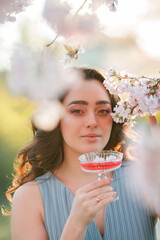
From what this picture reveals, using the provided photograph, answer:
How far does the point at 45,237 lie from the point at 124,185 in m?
0.60

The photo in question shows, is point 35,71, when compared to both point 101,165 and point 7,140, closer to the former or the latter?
point 101,165

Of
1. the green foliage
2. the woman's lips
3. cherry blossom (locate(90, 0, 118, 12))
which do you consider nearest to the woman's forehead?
the woman's lips

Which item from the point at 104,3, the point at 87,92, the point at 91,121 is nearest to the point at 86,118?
the point at 91,121

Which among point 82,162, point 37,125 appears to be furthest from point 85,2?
point 37,125

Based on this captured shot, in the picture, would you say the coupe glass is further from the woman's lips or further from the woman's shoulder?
the woman's shoulder

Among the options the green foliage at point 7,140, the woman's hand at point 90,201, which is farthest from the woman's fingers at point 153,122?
the green foliage at point 7,140

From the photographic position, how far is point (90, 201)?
117 cm

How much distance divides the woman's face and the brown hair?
0.46 feet

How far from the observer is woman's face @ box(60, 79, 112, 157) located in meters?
1.51

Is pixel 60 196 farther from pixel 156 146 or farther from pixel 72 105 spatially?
pixel 156 146

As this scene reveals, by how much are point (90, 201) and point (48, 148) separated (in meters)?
0.79

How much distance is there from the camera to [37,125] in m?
2.08

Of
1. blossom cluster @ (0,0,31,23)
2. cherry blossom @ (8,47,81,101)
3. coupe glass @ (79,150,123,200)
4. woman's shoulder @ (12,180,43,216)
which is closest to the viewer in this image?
cherry blossom @ (8,47,81,101)

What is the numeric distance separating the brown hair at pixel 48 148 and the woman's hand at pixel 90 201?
2.15ft
